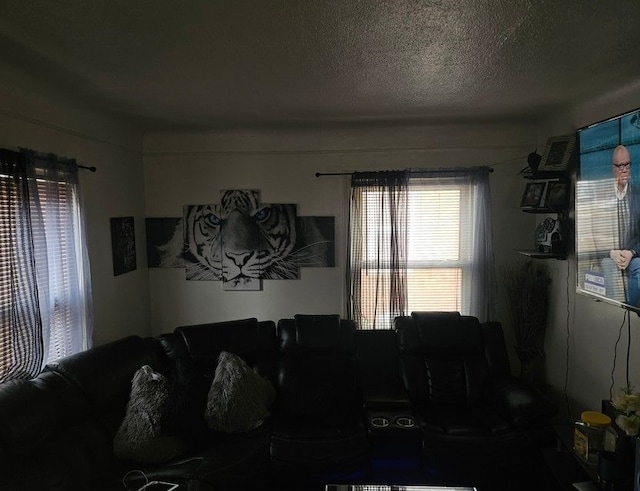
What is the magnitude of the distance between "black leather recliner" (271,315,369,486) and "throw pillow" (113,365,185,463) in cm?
61

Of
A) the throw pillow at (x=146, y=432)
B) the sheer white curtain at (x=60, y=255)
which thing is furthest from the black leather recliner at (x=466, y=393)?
the sheer white curtain at (x=60, y=255)

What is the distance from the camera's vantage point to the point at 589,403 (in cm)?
286

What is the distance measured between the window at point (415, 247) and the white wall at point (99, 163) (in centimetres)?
203

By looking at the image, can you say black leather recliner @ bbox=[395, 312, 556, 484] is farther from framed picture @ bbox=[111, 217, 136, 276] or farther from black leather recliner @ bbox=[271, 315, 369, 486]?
framed picture @ bbox=[111, 217, 136, 276]

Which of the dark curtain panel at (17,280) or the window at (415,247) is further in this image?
the window at (415,247)

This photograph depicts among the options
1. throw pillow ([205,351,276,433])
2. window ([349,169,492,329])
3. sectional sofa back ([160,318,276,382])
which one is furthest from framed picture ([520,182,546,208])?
throw pillow ([205,351,276,433])

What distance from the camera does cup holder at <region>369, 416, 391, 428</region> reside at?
2.46 m

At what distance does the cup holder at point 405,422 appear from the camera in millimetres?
2461

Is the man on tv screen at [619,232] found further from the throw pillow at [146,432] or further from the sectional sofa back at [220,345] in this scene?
the throw pillow at [146,432]

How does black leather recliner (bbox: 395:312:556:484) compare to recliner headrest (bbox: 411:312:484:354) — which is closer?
black leather recliner (bbox: 395:312:556:484)

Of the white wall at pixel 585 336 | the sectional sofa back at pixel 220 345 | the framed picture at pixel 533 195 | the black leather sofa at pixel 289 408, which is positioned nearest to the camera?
the black leather sofa at pixel 289 408

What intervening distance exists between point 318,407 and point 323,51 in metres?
2.20

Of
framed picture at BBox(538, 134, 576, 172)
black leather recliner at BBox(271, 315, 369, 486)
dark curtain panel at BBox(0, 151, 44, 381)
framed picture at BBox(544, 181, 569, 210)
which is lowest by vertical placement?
black leather recliner at BBox(271, 315, 369, 486)

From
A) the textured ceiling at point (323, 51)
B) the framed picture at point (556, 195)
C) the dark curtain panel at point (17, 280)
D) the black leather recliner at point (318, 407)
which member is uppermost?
the textured ceiling at point (323, 51)
